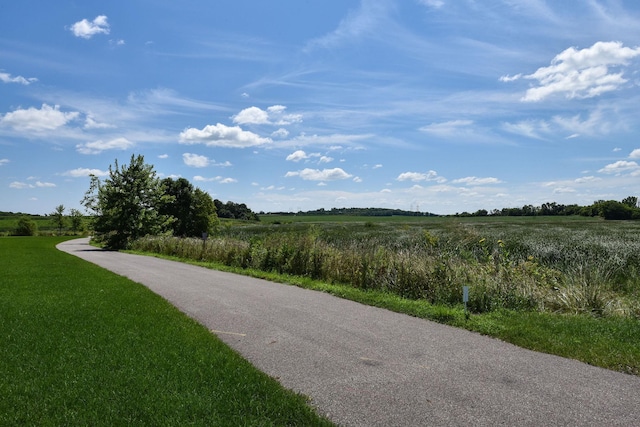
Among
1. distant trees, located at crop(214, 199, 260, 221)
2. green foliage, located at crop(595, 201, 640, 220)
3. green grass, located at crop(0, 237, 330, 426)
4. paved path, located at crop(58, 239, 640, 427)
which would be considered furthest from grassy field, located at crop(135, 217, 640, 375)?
distant trees, located at crop(214, 199, 260, 221)

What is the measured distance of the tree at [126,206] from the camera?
32094 millimetres

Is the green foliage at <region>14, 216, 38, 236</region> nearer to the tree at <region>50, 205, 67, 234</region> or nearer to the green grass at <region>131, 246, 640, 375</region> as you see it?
the tree at <region>50, 205, 67, 234</region>

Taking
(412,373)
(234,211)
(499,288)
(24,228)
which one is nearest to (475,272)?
(499,288)

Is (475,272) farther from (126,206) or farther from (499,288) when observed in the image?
(126,206)

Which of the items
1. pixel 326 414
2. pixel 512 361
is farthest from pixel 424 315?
pixel 326 414

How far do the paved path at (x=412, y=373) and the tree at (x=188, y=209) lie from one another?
33647mm

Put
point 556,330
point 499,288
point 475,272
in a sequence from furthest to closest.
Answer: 1. point 475,272
2. point 499,288
3. point 556,330

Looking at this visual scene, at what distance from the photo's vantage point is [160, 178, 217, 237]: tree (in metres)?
40.8

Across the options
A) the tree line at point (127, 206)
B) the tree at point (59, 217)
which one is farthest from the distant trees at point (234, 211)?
the tree line at point (127, 206)

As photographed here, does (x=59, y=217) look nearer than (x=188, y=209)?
No

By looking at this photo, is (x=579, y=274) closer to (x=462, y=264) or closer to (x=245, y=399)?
(x=462, y=264)

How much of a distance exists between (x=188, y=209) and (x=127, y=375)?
38.2 metres

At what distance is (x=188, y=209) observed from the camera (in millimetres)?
41375

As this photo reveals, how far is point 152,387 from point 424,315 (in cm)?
520
